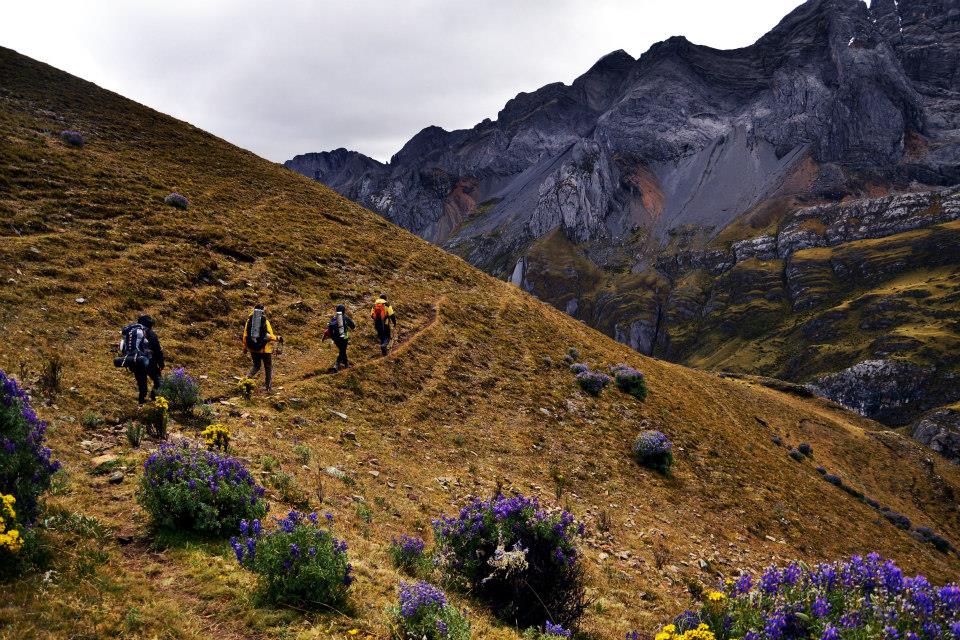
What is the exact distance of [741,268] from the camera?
178 metres

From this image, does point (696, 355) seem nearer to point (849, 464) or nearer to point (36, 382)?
point (849, 464)

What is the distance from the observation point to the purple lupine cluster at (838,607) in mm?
4539

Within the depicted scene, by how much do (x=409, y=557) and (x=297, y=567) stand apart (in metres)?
2.59

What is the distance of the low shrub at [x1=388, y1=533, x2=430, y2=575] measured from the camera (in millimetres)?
8234

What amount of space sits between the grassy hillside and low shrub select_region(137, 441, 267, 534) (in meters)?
0.38

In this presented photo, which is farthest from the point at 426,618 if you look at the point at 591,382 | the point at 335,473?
the point at 591,382

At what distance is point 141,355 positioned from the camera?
37.8 ft

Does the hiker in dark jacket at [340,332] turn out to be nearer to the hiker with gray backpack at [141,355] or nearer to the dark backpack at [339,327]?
the dark backpack at [339,327]

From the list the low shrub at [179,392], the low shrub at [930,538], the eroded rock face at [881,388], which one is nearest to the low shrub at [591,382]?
the low shrub at [179,392]

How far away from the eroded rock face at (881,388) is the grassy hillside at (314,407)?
343 feet

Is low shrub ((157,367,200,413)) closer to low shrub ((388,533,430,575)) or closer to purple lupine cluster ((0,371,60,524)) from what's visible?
purple lupine cluster ((0,371,60,524))

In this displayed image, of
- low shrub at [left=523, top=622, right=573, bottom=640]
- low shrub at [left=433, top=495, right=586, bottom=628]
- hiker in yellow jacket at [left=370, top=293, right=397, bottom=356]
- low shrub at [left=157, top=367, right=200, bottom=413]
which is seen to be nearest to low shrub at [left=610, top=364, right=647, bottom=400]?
hiker in yellow jacket at [left=370, top=293, right=397, bottom=356]

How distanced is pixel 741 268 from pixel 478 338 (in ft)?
589

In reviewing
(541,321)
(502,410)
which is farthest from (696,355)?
(502,410)
